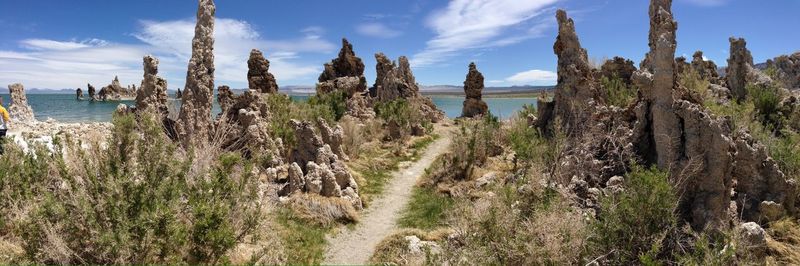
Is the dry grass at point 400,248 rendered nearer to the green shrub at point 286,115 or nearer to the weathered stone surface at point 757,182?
the weathered stone surface at point 757,182

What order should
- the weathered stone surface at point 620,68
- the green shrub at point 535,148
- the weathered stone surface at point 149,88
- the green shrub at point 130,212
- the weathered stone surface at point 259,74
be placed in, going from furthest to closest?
the weathered stone surface at point 259,74
the weathered stone surface at point 620,68
the weathered stone surface at point 149,88
the green shrub at point 535,148
the green shrub at point 130,212

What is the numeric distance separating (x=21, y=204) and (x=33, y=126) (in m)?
21.6

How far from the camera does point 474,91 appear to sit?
31.0m

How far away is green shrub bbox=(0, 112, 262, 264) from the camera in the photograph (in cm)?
495

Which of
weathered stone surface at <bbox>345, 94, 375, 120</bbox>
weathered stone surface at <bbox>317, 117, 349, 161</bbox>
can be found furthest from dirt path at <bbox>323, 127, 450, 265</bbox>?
weathered stone surface at <bbox>345, 94, 375, 120</bbox>

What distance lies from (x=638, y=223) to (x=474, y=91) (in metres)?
25.8

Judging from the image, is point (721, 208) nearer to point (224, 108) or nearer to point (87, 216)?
point (87, 216)

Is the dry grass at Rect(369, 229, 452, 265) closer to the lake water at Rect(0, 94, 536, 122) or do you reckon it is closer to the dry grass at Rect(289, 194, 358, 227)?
the dry grass at Rect(289, 194, 358, 227)

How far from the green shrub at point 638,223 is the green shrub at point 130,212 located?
4218mm

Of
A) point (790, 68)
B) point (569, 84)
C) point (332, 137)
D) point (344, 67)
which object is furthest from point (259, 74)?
point (790, 68)

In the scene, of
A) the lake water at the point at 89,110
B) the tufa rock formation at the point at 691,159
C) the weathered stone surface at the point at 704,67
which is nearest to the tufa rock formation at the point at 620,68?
the lake water at the point at 89,110

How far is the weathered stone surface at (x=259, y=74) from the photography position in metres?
22.7

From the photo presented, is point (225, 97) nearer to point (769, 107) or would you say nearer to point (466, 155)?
point (466, 155)

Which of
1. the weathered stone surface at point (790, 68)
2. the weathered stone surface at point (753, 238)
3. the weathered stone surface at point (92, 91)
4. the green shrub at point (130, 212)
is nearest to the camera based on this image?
the green shrub at point (130, 212)
